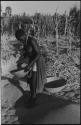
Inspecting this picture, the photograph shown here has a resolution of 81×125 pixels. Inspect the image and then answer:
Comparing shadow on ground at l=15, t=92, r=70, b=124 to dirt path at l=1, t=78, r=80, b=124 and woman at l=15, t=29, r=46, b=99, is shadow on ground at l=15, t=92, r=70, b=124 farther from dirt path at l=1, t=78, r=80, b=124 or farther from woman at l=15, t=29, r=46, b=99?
woman at l=15, t=29, r=46, b=99

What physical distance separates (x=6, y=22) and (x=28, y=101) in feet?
22.9

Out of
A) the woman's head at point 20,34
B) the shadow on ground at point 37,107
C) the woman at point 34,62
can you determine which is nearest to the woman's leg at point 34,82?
the woman at point 34,62

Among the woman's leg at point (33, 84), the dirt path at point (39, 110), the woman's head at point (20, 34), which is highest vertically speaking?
the woman's head at point (20, 34)

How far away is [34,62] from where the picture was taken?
321cm

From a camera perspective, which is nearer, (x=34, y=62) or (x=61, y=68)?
(x=34, y=62)

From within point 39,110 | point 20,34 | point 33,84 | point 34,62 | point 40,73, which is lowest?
point 39,110

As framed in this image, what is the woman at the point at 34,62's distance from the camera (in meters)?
3.18

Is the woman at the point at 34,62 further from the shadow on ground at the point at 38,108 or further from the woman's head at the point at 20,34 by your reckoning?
the shadow on ground at the point at 38,108

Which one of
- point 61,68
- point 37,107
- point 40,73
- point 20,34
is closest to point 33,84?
point 40,73

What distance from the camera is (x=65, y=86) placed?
4168 millimetres

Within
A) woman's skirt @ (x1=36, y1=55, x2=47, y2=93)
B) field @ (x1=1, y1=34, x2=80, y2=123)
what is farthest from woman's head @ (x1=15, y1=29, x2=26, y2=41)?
field @ (x1=1, y1=34, x2=80, y2=123)

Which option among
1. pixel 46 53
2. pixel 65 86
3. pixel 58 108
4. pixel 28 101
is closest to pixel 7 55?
pixel 46 53

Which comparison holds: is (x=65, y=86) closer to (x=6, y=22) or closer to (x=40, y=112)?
(x=40, y=112)

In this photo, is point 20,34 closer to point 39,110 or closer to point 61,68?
point 39,110
